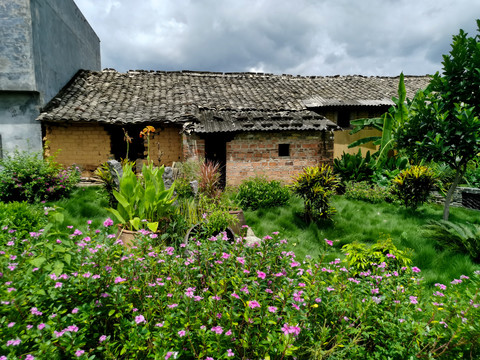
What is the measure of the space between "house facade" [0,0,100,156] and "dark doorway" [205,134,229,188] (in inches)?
234

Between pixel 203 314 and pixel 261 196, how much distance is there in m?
5.68

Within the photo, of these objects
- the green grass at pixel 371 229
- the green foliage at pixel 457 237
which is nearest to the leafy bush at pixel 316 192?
the green grass at pixel 371 229

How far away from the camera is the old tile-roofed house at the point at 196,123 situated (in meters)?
10.2

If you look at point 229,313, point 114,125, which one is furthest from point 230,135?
point 229,313

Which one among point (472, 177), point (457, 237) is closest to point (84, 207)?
point (457, 237)

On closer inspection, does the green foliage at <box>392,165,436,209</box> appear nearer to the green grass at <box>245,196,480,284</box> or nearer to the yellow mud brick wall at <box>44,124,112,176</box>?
the green grass at <box>245,196,480,284</box>

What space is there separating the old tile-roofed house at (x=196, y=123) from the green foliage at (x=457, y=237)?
18.8 ft

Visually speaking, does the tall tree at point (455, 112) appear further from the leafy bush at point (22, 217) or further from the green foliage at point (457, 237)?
the leafy bush at point (22, 217)

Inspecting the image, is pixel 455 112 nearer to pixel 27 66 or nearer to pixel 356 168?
pixel 356 168

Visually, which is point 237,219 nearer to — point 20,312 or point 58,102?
point 20,312

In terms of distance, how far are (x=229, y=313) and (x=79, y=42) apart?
15.8 meters

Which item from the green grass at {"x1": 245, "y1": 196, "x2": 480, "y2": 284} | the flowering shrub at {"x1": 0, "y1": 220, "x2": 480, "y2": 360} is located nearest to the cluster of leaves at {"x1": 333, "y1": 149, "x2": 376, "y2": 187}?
the green grass at {"x1": 245, "y1": 196, "x2": 480, "y2": 284}

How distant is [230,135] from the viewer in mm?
10180

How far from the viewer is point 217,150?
11.1m
